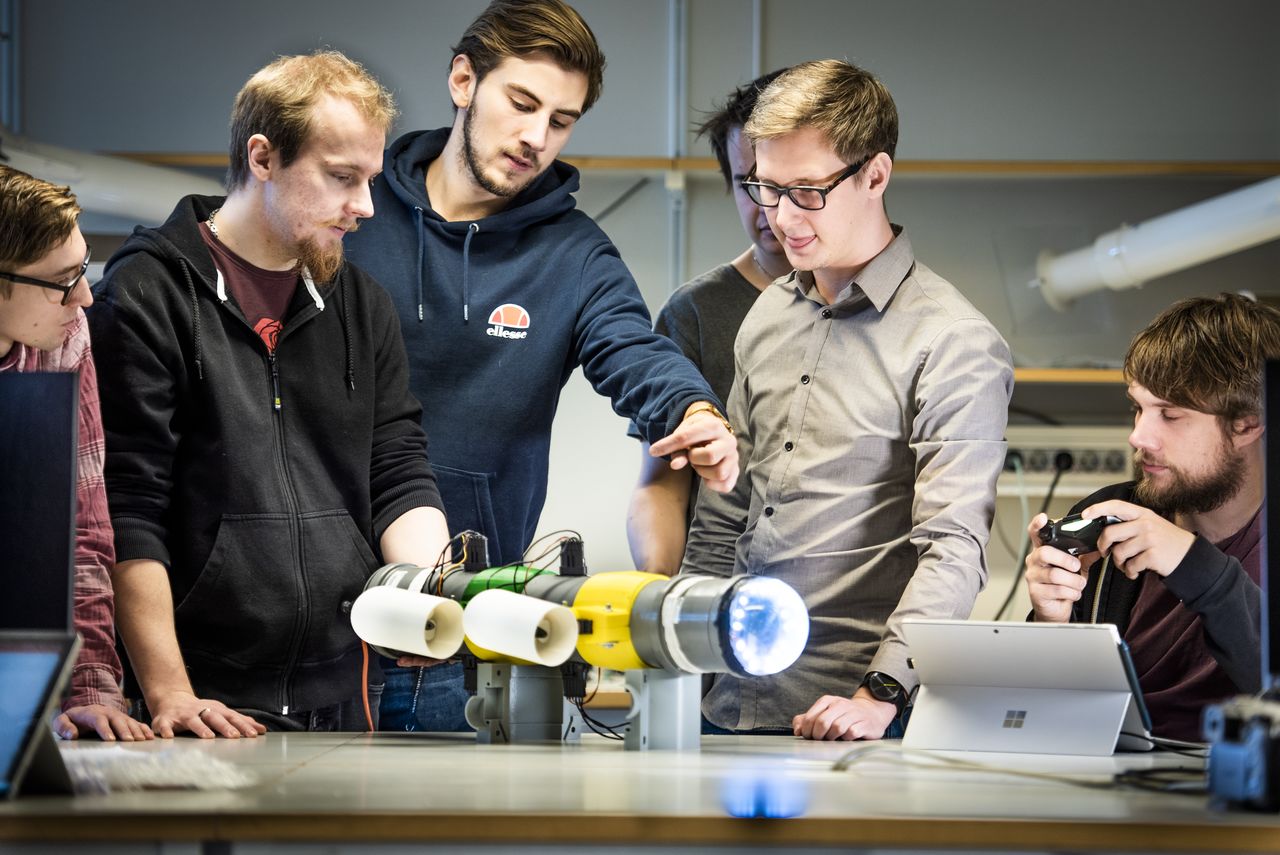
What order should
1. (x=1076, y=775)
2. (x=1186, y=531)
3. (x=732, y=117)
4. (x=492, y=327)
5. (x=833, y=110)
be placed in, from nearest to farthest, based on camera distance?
1. (x=1076, y=775)
2. (x=1186, y=531)
3. (x=833, y=110)
4. (x=492, y=327)
5. (x=732, y=117)

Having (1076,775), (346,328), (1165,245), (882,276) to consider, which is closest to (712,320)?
(882,276)

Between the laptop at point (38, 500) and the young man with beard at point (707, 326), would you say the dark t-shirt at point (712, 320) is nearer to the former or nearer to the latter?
the young man with beard at point (707, 326)

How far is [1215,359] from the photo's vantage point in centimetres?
188

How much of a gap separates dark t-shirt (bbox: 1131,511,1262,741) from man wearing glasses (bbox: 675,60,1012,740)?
0.27m

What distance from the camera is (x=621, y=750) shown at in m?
1.49

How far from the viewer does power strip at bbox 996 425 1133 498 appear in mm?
3881

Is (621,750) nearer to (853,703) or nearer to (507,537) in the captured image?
(853,703)

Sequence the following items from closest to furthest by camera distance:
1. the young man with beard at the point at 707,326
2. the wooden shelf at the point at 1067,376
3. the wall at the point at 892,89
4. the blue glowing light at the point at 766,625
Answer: the blue glowing light at the point at 766,625, the young man with beard at the point at 707,326, the wooden shelf at the point at 1067,376, the wall at the point at 892,89

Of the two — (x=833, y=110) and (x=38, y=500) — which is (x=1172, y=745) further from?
(x=38, y=500)

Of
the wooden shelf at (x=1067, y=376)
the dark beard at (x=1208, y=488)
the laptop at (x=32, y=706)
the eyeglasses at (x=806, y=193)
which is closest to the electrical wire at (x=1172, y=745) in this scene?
the dark beard at (x=1208, y=488)

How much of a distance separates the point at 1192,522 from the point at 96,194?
2860 millimetres

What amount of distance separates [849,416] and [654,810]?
103 cm

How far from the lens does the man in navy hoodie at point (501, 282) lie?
2273 millimetres

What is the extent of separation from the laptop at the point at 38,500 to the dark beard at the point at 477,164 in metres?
1.14
